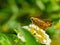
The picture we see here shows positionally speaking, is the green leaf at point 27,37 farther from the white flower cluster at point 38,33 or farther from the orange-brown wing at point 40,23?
the orange-brown wing at point 40,23

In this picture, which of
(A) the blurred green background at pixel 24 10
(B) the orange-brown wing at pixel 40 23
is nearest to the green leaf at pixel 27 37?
(B) the orange-brown wing at pixel 40 23

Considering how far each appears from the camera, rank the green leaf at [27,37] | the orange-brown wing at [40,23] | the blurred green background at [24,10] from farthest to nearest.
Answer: the blurred green background at [24,10]
the orange-brown wing at [40,23]
the green leaf at [27,37]

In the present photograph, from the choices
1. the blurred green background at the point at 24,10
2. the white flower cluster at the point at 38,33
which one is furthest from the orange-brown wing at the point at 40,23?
the blurred green background at the point at 24,10

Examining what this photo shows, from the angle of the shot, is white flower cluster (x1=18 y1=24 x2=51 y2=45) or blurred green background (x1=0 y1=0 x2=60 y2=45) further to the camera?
blurred green background (x1=0 y1=0 x2=60 y2=45)

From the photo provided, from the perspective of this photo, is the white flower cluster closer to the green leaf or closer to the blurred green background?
the green leaf

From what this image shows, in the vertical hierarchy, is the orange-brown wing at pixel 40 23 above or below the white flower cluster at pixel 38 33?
above

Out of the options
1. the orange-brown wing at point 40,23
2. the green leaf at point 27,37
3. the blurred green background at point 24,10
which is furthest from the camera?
the blurred green background at point 24,10

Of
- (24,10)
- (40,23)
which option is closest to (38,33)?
(40,23)

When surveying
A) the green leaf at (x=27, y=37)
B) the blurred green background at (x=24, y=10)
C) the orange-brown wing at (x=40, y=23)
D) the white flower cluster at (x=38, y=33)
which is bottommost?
the green leaf at (x=27, y=37)

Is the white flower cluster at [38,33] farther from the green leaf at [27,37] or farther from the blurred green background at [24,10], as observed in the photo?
the blurred green background at [24,10]

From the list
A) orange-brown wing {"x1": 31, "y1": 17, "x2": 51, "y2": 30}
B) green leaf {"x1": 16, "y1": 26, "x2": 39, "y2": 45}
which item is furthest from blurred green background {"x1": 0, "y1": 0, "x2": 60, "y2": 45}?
green leaf {"x1": 16, "y1": 26, "x2": 39, "y2": 45}

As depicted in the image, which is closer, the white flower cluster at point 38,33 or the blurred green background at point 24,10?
the white flower cluster at point 38,33

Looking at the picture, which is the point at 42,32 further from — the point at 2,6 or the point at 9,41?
the point at 2,6
